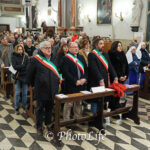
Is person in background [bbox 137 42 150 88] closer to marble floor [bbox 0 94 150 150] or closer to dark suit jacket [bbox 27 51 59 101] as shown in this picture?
marble floor [bbox 0 94 150 150]

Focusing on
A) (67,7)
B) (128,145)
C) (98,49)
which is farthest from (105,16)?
(128,145)

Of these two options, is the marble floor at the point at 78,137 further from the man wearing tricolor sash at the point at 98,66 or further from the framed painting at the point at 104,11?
the framed painting at the point at 104,11

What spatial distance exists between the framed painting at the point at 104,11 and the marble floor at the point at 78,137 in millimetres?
9760

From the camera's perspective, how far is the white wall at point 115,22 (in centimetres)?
1181

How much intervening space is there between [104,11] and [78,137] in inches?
441

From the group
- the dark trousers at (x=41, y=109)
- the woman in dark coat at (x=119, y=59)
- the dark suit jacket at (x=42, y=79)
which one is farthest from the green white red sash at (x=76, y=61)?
the woman in dark coat at (x=119, y=59)

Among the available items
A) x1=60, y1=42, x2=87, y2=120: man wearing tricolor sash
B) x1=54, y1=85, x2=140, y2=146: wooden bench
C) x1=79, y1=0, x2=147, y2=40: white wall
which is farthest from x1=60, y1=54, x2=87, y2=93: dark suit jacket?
x1=79, y1=0, x2=147, y2=40: white wall

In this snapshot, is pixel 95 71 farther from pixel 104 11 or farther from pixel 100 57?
pixel 104 11

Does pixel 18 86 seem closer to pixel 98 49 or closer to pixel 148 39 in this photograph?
pixel 98 49

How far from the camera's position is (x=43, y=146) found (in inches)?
140

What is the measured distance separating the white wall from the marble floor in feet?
25.7

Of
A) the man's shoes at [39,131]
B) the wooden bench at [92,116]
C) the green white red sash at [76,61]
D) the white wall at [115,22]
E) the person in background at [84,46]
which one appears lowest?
the man's shoes at [39,131]

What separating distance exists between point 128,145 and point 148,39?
26.8 ft

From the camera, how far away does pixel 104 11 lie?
44.5 ft
